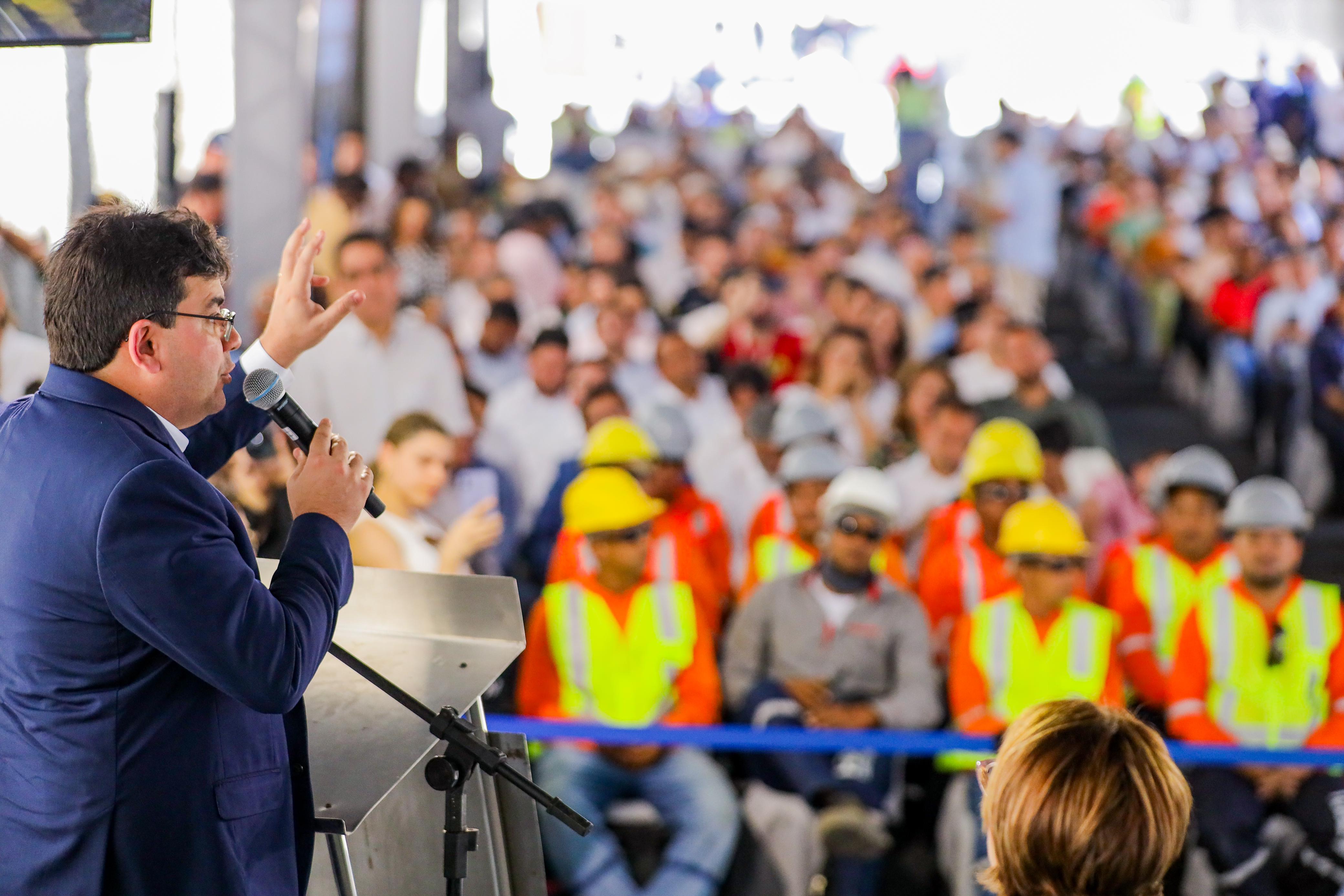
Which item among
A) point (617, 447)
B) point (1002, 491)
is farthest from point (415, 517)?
point (1002, 491)

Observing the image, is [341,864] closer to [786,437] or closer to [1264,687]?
[1264,687]

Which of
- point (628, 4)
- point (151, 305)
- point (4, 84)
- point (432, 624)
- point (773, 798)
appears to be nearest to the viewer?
point (151, 305)

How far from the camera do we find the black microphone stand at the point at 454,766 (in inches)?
81.4

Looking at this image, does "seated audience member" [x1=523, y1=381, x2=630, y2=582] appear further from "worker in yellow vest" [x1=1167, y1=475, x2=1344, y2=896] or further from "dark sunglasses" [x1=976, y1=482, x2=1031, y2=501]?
"worker in yellow vest" [x1=1167, y1=475, x2=1344, y2=896]

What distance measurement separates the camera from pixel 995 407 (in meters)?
7.08

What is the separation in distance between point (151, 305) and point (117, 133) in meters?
2.14

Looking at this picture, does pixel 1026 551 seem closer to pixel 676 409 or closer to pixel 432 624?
pixel 676 409

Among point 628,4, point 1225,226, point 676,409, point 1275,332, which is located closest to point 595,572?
point 676,409

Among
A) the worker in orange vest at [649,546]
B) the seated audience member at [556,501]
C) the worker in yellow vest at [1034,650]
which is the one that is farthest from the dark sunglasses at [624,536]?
the worker in yellow vest at [1034,650]

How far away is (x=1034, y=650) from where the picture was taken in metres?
4.88

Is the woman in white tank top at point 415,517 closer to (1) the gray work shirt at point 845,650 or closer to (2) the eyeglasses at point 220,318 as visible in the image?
(1) the gray work shirt at point 845,650

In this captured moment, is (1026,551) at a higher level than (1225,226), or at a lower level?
lower

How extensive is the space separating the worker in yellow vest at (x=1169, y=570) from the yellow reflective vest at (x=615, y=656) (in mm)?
1716

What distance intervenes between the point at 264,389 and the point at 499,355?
5923mm
